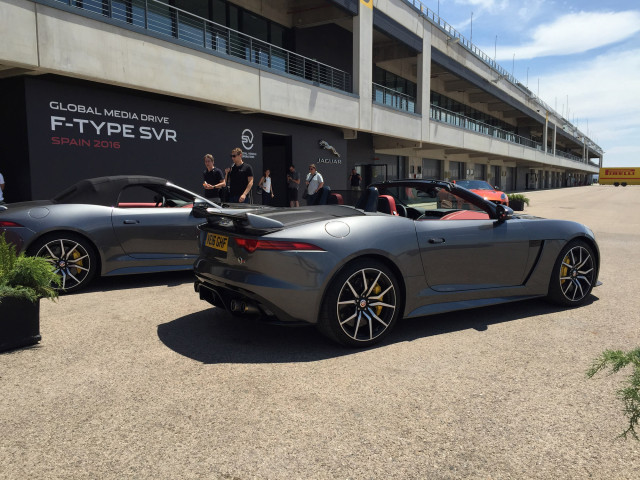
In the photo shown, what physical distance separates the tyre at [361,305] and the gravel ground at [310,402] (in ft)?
0.47

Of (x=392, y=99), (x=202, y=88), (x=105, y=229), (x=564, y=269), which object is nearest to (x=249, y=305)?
(x=105, y=229)

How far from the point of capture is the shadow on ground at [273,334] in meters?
3.66

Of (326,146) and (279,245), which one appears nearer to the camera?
(279,245)

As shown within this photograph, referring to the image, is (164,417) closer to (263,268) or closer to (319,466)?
(319,466)

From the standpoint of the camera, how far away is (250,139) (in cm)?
1593

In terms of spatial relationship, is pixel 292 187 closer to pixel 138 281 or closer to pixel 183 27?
pixel 183 27

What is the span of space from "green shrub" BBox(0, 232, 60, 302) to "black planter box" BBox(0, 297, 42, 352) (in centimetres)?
8

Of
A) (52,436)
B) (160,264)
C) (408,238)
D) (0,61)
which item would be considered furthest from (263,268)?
(0,61)

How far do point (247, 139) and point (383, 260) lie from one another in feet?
41.5

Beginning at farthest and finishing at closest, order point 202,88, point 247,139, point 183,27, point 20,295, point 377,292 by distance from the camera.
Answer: point 247,139
point 183,27
point 202,88
point 377,292
point 20,295

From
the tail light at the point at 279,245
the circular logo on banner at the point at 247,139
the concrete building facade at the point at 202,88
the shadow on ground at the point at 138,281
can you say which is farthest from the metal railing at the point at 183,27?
the tail light at the point at 279,245

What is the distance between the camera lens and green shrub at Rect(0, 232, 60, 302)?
3.64 metres

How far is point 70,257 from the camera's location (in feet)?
19.0

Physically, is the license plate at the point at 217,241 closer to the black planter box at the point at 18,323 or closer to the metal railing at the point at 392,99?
the black planter box at the point at 18,323
